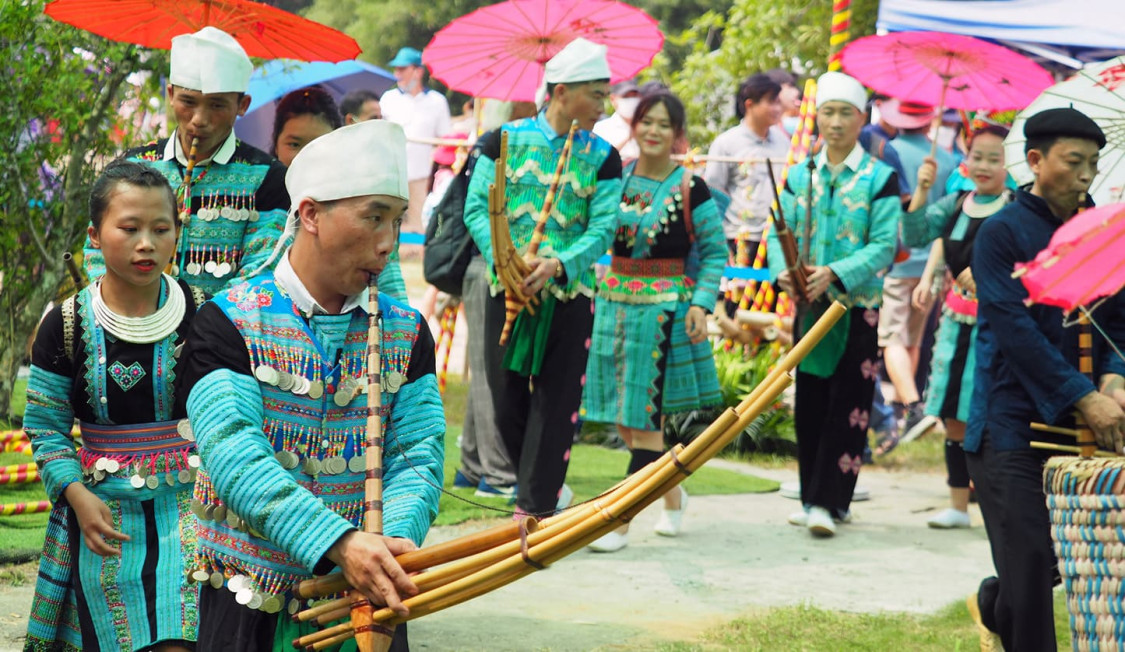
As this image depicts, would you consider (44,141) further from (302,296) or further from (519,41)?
(302,296)

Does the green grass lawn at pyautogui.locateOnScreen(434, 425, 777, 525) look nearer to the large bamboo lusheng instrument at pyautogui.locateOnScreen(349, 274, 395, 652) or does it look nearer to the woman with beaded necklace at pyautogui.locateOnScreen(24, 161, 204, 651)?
the woman with beaded necklace at pyautogui.locateOnScreen(24, 161, 204, 651)

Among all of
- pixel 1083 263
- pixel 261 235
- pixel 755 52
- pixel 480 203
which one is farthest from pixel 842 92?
pixel 755 52

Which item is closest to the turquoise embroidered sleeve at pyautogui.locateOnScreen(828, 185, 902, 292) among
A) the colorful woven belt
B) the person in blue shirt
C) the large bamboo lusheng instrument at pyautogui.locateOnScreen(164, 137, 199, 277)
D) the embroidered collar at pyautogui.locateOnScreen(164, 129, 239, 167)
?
the person in blue shirt

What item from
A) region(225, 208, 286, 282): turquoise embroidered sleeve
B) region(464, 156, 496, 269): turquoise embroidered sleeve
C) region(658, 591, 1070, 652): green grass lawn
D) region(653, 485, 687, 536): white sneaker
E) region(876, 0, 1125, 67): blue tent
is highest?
region(876, 0, 1125, 67): blue tent

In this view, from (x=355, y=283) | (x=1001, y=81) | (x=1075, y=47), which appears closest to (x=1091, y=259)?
(x=355, y=283)

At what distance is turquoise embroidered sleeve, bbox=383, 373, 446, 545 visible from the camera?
307 centimetres

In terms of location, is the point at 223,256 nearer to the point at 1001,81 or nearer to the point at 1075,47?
the point at 1001,81

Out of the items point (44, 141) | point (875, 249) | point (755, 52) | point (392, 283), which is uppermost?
point (755, 52)

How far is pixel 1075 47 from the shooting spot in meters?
12.2

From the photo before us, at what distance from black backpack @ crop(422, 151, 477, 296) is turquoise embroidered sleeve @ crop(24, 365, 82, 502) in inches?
145

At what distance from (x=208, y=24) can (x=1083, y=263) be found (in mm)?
3553

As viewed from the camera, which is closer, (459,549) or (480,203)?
(459,549)

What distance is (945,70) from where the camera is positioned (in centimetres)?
845

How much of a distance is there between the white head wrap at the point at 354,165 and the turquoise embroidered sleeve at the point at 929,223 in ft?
18.3
